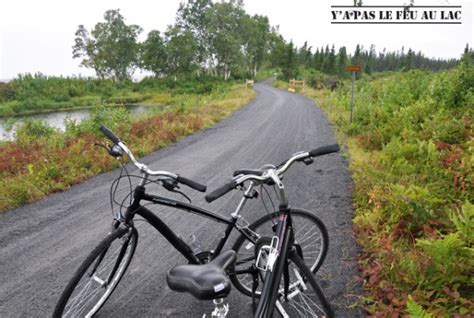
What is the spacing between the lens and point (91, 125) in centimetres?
1048

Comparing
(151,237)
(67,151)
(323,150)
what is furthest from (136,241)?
(67,151)

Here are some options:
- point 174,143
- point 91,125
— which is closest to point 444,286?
point 174,143

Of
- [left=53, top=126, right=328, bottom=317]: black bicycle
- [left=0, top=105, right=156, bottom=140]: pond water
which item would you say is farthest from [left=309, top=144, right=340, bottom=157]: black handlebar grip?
[left=0, top=105, right=156, bottom=140]: pond water

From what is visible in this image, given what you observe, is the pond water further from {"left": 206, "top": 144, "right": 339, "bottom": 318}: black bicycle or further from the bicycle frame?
{"left": 206, "top": 144, "right": 339, "bottom": 318}: black bicycle

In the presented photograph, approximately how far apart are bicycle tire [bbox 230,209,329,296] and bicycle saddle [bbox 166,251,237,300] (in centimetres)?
A: 95

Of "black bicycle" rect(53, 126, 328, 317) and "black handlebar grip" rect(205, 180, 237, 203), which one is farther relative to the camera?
"black bicycle" rect(53, 126, 328, 317)

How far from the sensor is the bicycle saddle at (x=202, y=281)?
178cm

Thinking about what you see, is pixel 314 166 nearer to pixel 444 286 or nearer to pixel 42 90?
pixel 444 286

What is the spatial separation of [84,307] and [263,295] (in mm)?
2046

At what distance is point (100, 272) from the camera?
2.89 meters

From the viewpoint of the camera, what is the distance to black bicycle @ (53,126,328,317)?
8.22ft

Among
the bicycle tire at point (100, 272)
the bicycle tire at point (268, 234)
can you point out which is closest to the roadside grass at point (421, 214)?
the bicycle tire at point (268, 234)

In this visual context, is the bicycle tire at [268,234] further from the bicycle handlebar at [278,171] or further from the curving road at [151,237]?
the bicycle handlebar at [278,171]

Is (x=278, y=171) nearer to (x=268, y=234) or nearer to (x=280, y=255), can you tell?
(x=280, y=255)
